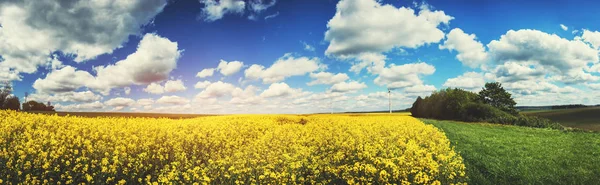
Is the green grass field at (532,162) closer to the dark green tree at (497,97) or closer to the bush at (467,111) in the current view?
the bush at (467,111)

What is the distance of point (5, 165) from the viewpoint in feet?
33.2

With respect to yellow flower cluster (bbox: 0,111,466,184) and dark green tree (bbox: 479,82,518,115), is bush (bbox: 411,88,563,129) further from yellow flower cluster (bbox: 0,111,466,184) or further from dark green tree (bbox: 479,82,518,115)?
yellow flower cluster (bbox: 0,111,466,184)

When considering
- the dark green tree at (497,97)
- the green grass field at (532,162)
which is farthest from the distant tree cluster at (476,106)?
the green grass field at (532,162)

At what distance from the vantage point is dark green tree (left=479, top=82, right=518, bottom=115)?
5672 cm

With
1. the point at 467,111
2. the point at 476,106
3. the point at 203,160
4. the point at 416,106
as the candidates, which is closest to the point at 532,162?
the point at 203,160

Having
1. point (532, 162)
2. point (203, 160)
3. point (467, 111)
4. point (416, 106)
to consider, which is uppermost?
point (416, 106)

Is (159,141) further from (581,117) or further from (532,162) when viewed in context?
(581,117)

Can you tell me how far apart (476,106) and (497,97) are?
966cm

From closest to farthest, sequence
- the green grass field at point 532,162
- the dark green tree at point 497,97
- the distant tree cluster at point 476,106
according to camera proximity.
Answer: the green grass field at point 532,162 → the distant tree cluster at point 476,106 → the dark green tree at point 497,97

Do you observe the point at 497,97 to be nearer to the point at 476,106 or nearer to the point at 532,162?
the point at 476,106

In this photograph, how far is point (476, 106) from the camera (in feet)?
169

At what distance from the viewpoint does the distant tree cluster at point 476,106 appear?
48.7 metres

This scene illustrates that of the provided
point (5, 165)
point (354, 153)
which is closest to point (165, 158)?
point (5, 165)

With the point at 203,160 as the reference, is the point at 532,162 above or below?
below
